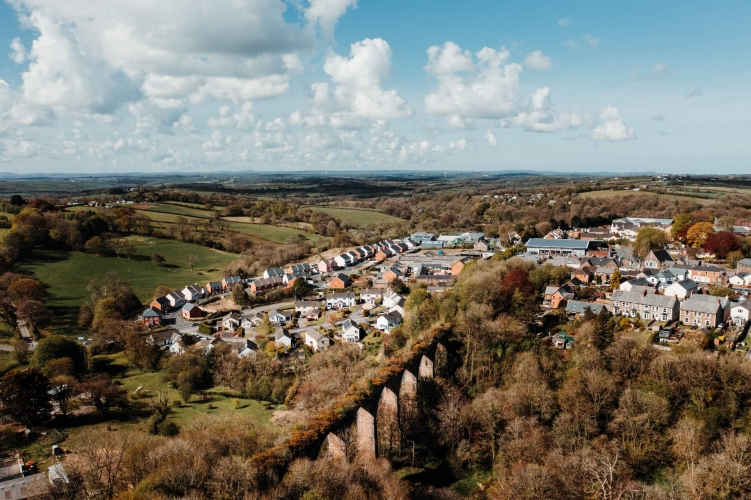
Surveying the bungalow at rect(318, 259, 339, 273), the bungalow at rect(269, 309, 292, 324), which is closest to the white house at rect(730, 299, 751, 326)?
the bungalow at rect(269, 309, 292, 324)

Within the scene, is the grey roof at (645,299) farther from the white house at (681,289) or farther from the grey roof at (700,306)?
the white house at (681,289)

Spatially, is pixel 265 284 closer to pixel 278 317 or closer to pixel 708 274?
pixel 278 317

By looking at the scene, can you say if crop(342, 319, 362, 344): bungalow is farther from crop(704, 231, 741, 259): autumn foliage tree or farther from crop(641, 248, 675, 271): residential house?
crop(704, 231, 741, 259): autumn foliage tree

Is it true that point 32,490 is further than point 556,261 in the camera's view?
No

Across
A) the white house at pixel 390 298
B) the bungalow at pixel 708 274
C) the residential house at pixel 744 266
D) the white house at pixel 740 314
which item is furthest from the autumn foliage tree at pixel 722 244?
the white house at pixel 390 298

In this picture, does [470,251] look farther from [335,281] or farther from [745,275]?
[745,275]

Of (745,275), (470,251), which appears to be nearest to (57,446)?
(745,275)

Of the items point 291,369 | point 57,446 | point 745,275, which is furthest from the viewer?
point 745,275
